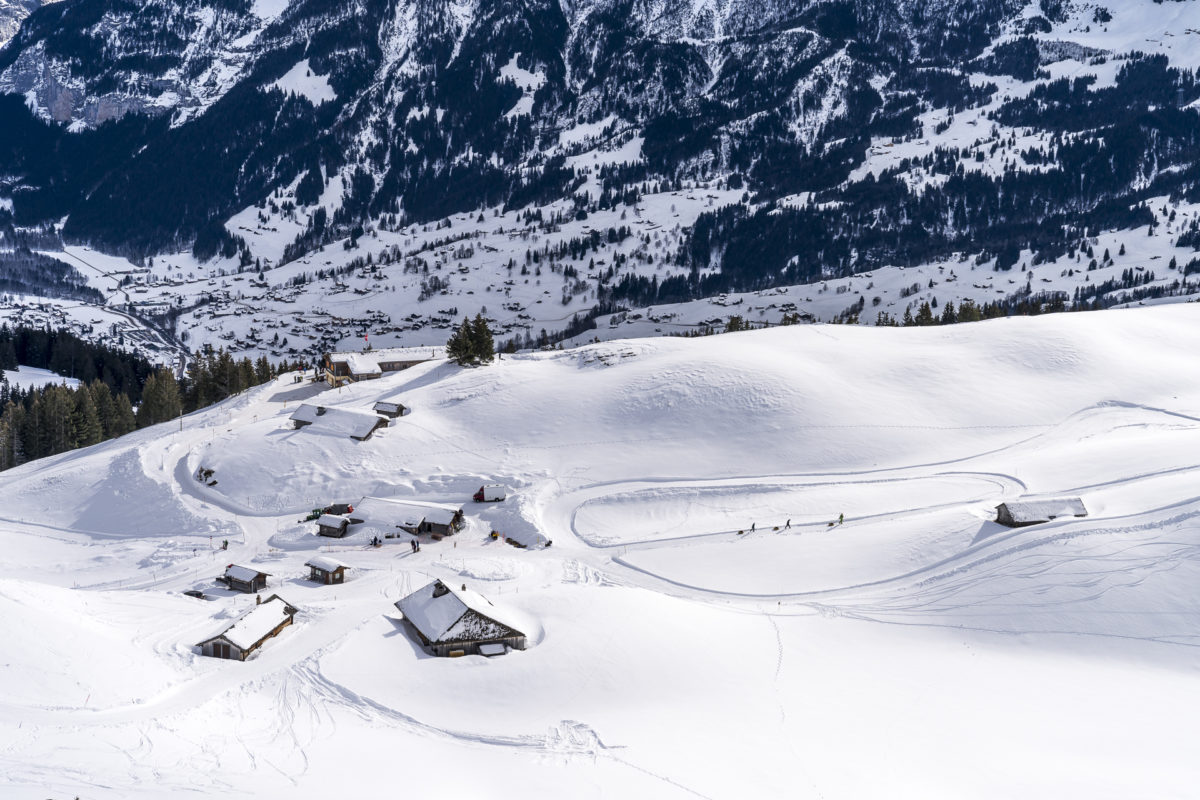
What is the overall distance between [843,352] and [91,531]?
3101 inches

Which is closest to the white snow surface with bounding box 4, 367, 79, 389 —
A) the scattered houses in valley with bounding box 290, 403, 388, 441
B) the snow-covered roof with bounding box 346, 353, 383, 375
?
the snow-covered roof with bounding box 346, 353, 383, 375

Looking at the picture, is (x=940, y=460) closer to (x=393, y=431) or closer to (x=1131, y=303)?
(x=393, y=431)

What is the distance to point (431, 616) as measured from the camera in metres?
39.5

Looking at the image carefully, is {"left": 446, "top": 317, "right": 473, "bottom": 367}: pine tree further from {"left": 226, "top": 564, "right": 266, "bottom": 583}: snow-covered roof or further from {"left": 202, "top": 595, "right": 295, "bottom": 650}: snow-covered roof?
{"left": 202, "top": 595, "right": 295, "bottom": 650}: snow-covered roof

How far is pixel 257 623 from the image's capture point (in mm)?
39469

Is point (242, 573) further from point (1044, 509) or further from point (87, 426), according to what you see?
point (87, 426)

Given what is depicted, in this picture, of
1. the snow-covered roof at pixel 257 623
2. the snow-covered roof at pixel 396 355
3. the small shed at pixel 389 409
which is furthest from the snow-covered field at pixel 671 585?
the snow-covered roof at pixel 396 355

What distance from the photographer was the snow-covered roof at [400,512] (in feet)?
194

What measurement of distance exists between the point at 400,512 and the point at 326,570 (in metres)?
11.1

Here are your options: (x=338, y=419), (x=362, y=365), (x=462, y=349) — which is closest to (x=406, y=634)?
(x=338, y=419)

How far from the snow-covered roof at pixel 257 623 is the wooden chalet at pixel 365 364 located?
6190 centimetres

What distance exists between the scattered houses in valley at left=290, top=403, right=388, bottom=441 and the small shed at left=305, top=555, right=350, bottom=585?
24.9 metres

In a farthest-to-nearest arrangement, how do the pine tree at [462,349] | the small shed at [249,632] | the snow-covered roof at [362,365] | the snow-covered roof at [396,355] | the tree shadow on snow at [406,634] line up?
the snow-covered roof at [396,355], the snow-covered roof at [362,365], the pine tree at [462,349], the tree shadow on snow at [406,634], the small shed at [249,632]

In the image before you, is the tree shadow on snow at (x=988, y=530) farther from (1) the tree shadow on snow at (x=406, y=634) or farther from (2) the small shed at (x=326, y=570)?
(2) the small shed at (x=326, y=570)
